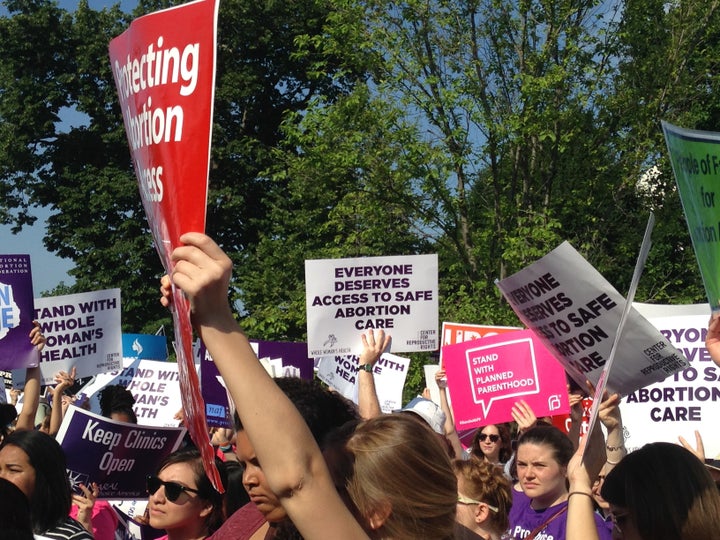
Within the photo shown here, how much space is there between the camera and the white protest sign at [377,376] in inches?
334

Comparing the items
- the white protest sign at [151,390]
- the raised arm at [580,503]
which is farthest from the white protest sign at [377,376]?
the raised arm at [580,503]

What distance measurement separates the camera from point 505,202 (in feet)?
62.7

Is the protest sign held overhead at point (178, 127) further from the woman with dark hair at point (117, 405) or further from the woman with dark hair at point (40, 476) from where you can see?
the woman with dark hair at point (117, 405)

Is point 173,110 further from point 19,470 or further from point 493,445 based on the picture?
point 493,445

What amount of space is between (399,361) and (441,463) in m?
6.43

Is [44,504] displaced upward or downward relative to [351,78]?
downward

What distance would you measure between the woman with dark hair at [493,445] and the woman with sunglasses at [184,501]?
10.5ft

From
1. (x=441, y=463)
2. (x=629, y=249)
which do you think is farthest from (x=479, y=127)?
(x=441, y=463)

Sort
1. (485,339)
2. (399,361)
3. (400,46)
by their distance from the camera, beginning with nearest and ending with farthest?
(485,339) → (399,361) → (400,46)

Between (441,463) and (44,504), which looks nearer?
(441,463)

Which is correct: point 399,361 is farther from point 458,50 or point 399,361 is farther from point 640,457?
point 458,50

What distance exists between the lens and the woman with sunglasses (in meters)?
4.24

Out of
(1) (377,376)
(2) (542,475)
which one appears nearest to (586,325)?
(2) (542,475)

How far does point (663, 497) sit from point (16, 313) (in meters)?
5.56
